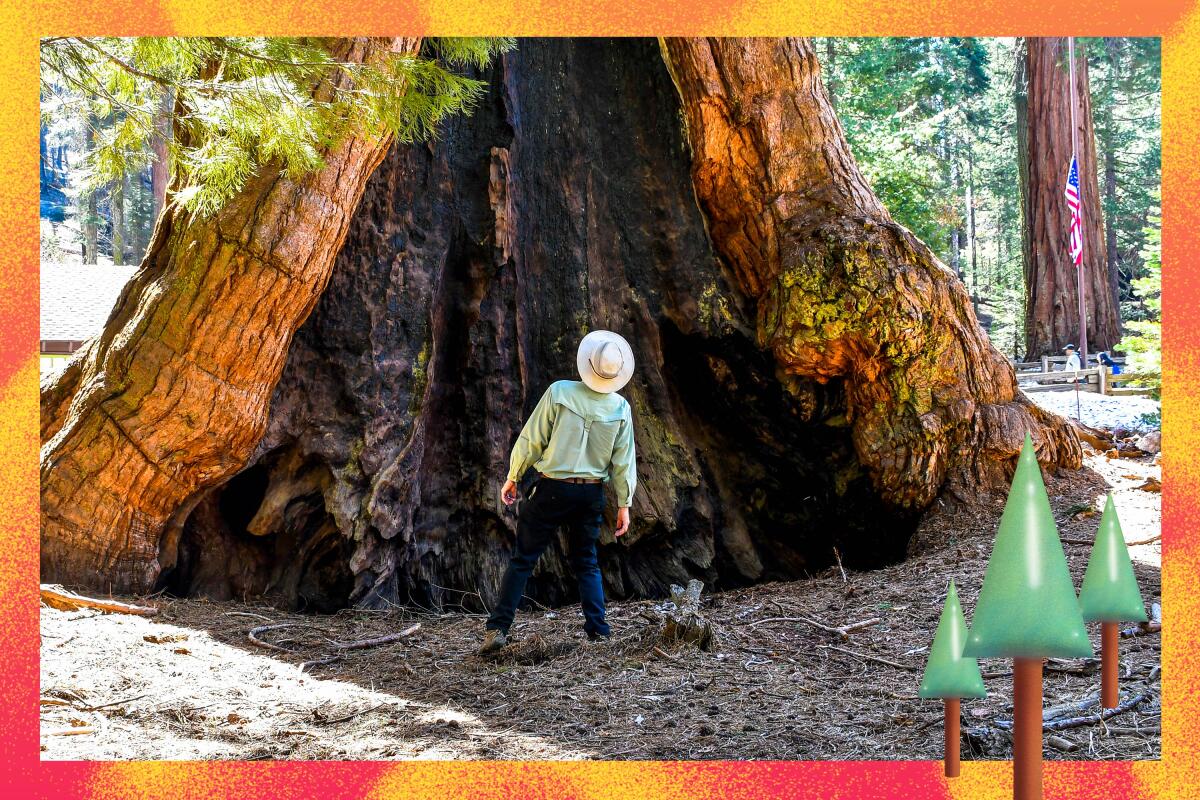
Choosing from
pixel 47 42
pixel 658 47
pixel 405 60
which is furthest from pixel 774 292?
pixel 47 42

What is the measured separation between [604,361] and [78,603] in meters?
2.88

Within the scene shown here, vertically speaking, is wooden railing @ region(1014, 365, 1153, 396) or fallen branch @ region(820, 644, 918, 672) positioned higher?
wooden railing @ region(1014, 365, 1153, 396)

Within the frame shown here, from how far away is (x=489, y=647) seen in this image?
439 cm

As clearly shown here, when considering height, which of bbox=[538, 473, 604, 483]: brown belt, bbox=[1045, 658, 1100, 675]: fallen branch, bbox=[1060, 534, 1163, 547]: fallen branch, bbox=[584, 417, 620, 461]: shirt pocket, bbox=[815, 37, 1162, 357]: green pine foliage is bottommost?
bbox=[1045, 658, 1100, 675]: fallen branch

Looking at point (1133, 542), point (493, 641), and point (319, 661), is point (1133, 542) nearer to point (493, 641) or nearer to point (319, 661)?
point (493, 641)

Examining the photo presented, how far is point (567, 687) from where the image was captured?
3.94m

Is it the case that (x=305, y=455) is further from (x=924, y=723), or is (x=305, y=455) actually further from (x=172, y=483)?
(x=924, y=723)

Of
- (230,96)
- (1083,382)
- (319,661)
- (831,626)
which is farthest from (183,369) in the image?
(1083,382)

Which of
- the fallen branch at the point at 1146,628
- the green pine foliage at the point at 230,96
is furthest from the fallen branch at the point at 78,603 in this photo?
the fallen branch at the point at 1146,628

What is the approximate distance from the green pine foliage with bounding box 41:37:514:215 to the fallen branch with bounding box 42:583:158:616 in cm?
197

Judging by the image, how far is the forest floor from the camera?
3.30m

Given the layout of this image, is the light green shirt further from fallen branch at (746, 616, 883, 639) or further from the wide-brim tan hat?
fallen branch at (746, 616, 883, 639)

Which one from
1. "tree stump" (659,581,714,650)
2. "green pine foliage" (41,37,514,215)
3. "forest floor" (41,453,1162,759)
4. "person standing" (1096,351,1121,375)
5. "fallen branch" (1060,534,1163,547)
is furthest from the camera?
"person standing" (1096,351,1121,375)

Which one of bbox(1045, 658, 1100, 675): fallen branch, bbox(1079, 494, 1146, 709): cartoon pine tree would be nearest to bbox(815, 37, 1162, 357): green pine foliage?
bbox(1045, 658, 1100, 675): fallen branch
